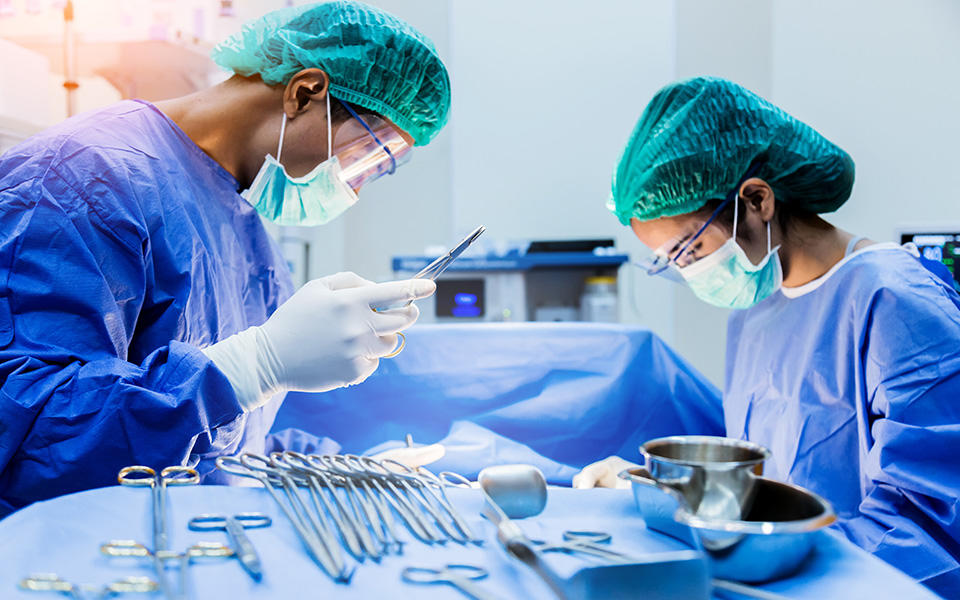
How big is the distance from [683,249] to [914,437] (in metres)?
0.60

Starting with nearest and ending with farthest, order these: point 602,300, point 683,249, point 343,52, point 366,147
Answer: point 343,52 → point 366,147 → point 683,249 → point 602,300

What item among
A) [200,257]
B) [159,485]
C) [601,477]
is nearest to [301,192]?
[200,257]

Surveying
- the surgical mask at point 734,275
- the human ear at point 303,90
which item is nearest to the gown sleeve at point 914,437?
the surgical mask at point 734,275

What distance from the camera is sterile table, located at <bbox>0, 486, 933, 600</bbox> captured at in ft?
1.85

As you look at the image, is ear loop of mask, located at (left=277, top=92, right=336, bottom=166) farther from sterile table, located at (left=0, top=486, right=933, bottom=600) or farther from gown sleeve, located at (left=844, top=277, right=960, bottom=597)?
gown sleeve, located at (left=844, top=277, right=960, bottom=597)

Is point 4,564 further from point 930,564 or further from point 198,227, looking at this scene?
point 930,564

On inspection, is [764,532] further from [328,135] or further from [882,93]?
[882,93]

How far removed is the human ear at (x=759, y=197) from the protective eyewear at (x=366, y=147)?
751 millimetres

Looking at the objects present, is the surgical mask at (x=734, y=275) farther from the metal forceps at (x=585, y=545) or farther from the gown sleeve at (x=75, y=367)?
the gown sleeve at (x=75, y=367)

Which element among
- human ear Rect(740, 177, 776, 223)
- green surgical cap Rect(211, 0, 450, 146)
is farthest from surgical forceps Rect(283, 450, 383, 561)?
human ear Rect(740, 177, 776, 223)

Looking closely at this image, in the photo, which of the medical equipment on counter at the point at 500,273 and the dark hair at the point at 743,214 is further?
the medical equipment on counter at the point at 500,273

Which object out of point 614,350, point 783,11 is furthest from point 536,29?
point 614,350

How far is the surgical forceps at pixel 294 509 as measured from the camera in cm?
60

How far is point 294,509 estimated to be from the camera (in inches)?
29.0
